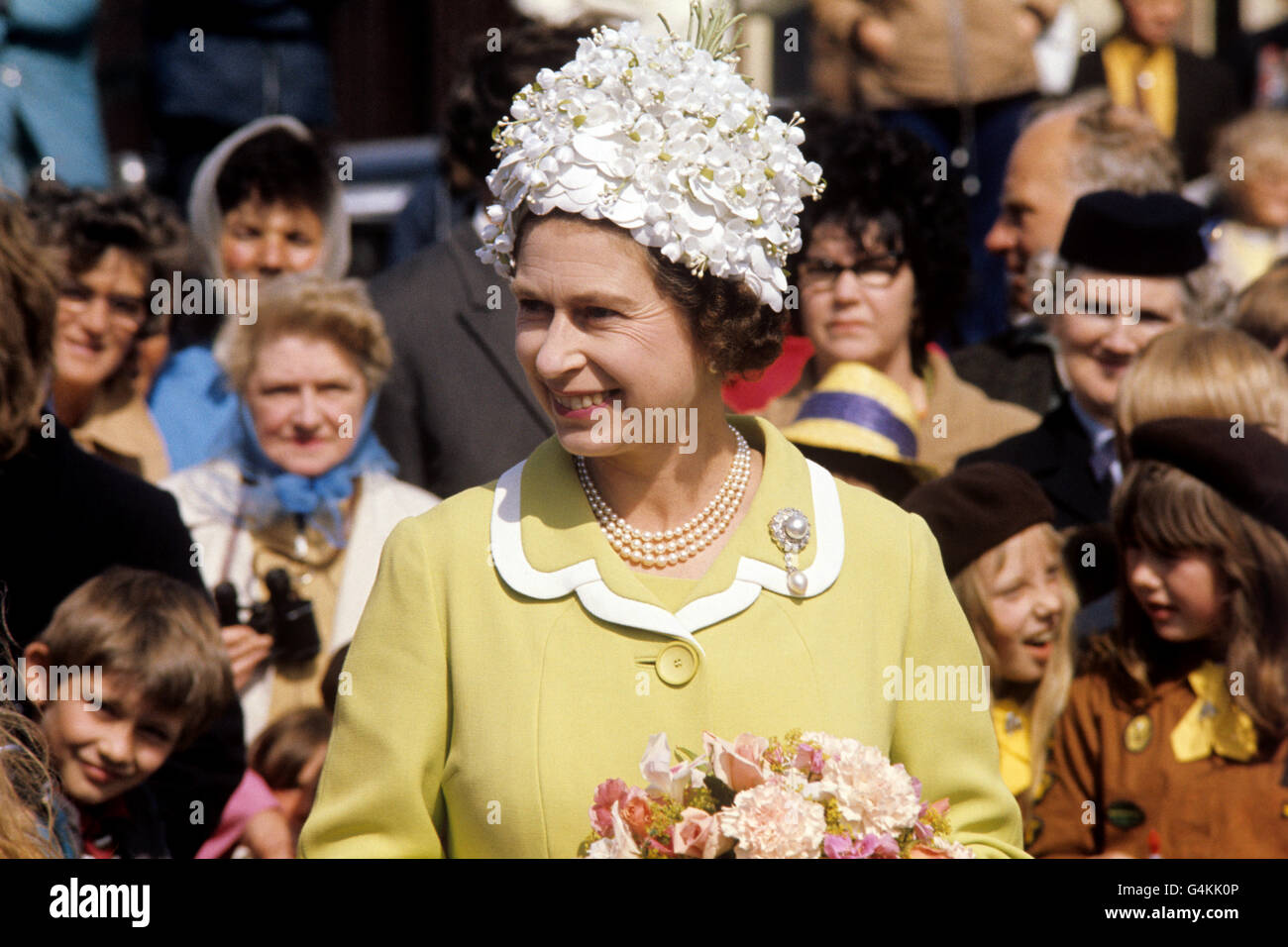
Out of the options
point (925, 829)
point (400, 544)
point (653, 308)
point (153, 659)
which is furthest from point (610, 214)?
point (153, 659)

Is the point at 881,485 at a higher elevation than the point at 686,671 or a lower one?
higher

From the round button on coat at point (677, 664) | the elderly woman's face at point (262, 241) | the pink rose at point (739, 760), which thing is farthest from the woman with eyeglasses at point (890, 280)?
the pink rose at point (739, 760)

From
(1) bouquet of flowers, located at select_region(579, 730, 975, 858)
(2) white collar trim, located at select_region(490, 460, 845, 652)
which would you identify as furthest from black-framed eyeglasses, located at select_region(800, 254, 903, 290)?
(1) bouquet of flowers, located at select_region(579, 730, 975, 858)

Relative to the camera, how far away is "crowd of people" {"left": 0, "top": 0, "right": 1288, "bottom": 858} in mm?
2436

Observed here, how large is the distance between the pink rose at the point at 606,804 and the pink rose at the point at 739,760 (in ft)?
0.43

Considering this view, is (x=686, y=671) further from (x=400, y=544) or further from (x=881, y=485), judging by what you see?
(x=881, y=485)

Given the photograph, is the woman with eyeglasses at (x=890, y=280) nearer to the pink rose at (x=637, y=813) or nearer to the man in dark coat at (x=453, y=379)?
the man in dark coat at (x=453, y=379)

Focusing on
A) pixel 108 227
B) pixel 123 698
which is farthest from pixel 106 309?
pixel 123 698

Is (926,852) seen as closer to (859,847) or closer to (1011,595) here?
(859,847)

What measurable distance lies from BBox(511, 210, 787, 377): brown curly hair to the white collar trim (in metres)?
0.30

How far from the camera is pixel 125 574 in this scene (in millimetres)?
3756

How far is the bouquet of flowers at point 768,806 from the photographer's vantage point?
2.16 m
